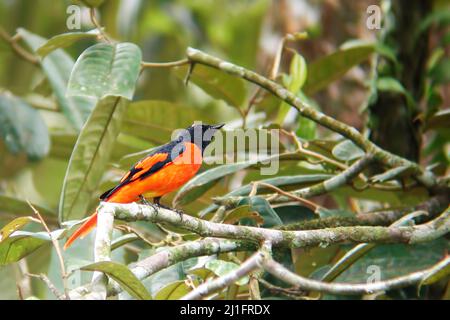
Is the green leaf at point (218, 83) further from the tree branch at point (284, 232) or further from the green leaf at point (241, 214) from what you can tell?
the tree branch at point (284, 232)

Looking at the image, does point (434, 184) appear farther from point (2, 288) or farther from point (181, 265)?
point (2, 288)

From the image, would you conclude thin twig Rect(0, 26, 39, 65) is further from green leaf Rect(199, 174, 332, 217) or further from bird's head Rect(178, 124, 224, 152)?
green leaf Rect(199, 174, 332, 217)

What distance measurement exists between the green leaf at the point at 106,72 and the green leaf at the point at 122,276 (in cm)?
90

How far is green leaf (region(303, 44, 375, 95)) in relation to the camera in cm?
422

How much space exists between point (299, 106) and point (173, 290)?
1.04 meters

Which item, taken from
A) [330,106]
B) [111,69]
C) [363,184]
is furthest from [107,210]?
[330,106]

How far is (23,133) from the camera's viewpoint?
4262mm

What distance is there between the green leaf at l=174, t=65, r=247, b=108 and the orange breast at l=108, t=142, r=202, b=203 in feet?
1.89

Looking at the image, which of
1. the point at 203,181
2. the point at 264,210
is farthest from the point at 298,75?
the point at 264,210

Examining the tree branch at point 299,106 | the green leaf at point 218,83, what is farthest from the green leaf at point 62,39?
the green leaf at point 218,83

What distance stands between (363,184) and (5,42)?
6.90 feet

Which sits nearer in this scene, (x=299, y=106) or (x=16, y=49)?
(x=299, y=106)

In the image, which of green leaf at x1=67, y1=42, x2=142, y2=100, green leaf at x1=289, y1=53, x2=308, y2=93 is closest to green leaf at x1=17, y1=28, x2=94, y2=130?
green leaf at x1=67, y1=42, x2=142, y2=100

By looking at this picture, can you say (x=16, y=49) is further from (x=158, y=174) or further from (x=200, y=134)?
(x=158, y=174)
